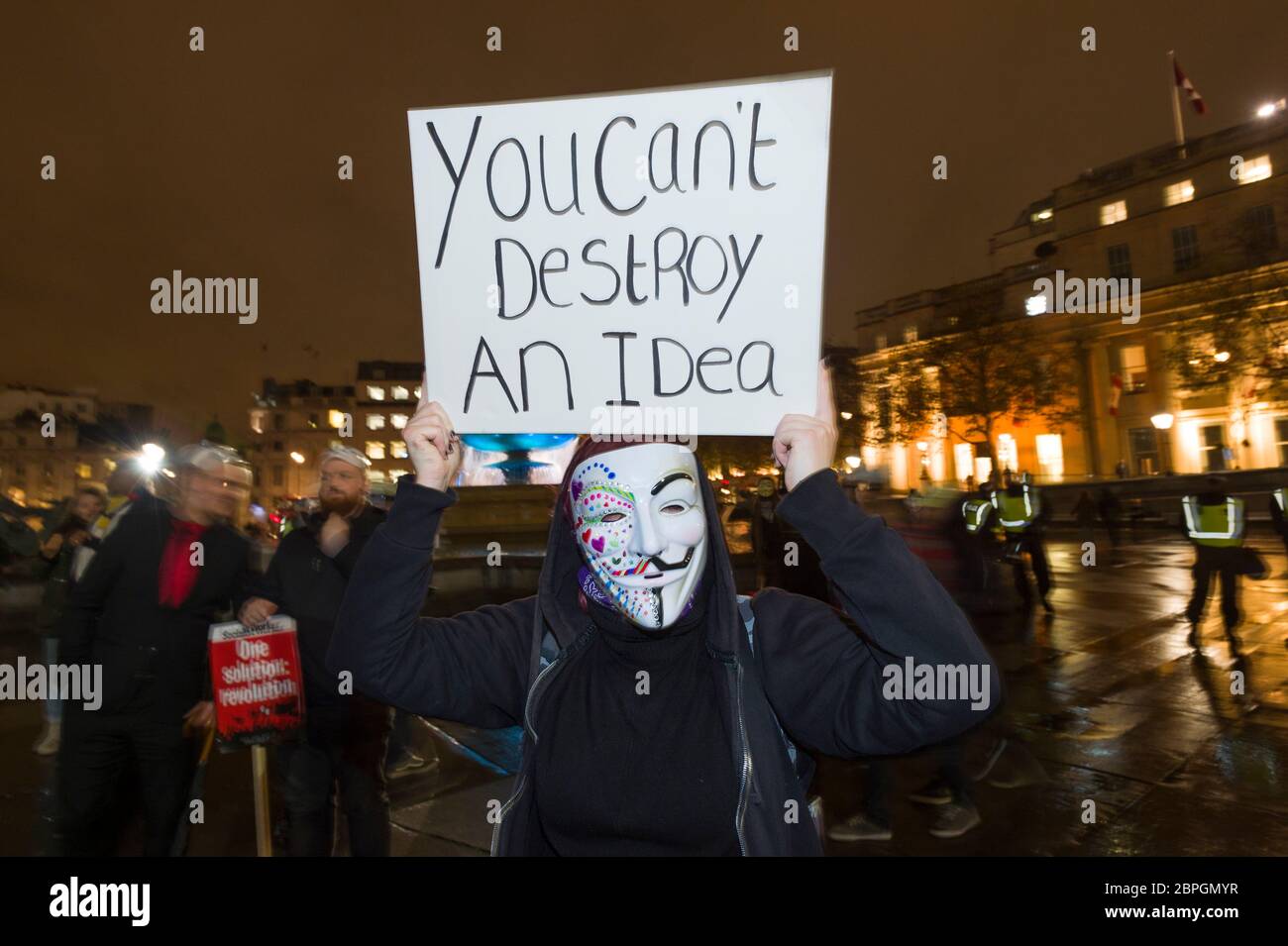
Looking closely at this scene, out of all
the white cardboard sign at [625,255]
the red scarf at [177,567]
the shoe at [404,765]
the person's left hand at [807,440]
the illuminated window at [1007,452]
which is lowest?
the shoe at [404,765]

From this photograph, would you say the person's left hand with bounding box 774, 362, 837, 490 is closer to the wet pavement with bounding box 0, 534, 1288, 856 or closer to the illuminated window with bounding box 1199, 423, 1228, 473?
the wet pavement with bounding box 0, 534, 1288, 856

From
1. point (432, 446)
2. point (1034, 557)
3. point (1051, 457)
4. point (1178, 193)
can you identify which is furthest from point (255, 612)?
point (1178, 193)

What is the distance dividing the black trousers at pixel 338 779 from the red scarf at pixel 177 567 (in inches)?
31.5

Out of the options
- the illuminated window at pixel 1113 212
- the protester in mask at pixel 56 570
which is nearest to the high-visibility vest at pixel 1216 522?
the protester in mask at pixel 56 570

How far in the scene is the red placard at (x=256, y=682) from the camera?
140 inches

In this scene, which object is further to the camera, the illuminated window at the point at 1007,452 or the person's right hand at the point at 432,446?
the illuminated window at the point at 1007,452

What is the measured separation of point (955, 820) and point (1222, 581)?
7.06 meters

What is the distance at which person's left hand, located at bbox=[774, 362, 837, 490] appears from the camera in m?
1.78

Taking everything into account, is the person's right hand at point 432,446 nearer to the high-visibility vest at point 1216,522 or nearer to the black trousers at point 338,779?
the black trousers at point 338,779

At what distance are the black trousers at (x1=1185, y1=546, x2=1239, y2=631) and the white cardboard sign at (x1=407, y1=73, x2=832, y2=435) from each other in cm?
1017

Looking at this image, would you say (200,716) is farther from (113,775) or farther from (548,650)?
(548,650)


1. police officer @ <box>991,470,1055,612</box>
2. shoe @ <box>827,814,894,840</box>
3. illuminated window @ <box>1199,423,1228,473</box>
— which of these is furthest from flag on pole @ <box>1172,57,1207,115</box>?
shoe @ <box>827,814,894,840</box>

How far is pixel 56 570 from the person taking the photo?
20.3 feet
